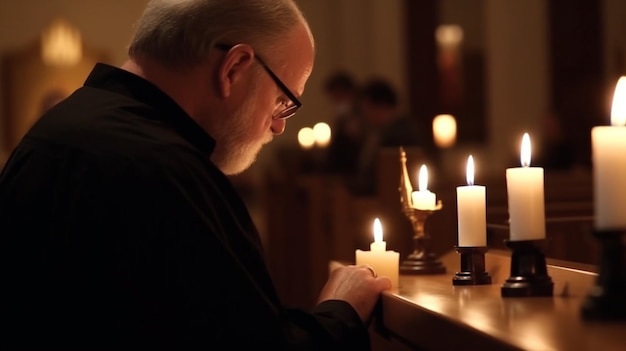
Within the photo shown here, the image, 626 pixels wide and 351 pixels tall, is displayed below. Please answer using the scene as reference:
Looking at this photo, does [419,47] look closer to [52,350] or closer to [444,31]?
[444,31]

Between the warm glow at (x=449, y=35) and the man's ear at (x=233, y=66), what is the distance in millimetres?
11466

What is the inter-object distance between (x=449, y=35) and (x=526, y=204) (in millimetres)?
12079

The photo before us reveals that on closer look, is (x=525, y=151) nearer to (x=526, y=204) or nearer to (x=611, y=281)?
(x=526, y=204)

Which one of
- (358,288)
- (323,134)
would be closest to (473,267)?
(358,288)

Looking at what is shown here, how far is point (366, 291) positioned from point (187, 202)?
57 centimetres

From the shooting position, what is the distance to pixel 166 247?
2232mm

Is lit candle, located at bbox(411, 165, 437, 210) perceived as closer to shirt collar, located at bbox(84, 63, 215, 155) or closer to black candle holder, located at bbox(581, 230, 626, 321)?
shirt collar, located at bbox(84, 63, 215, 155)

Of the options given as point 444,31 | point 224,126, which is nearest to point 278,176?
point 444,31

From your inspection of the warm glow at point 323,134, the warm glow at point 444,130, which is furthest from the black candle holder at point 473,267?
the warm glow at point 323,134

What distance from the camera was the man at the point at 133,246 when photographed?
87.0 inches

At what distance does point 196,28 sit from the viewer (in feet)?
8.81

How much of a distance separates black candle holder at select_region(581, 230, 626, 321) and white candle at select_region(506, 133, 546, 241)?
17.9 inches

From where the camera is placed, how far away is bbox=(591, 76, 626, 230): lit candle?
5.83ft

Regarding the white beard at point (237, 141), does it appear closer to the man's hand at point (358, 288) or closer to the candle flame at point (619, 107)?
the man's hand at point (358, 288)
